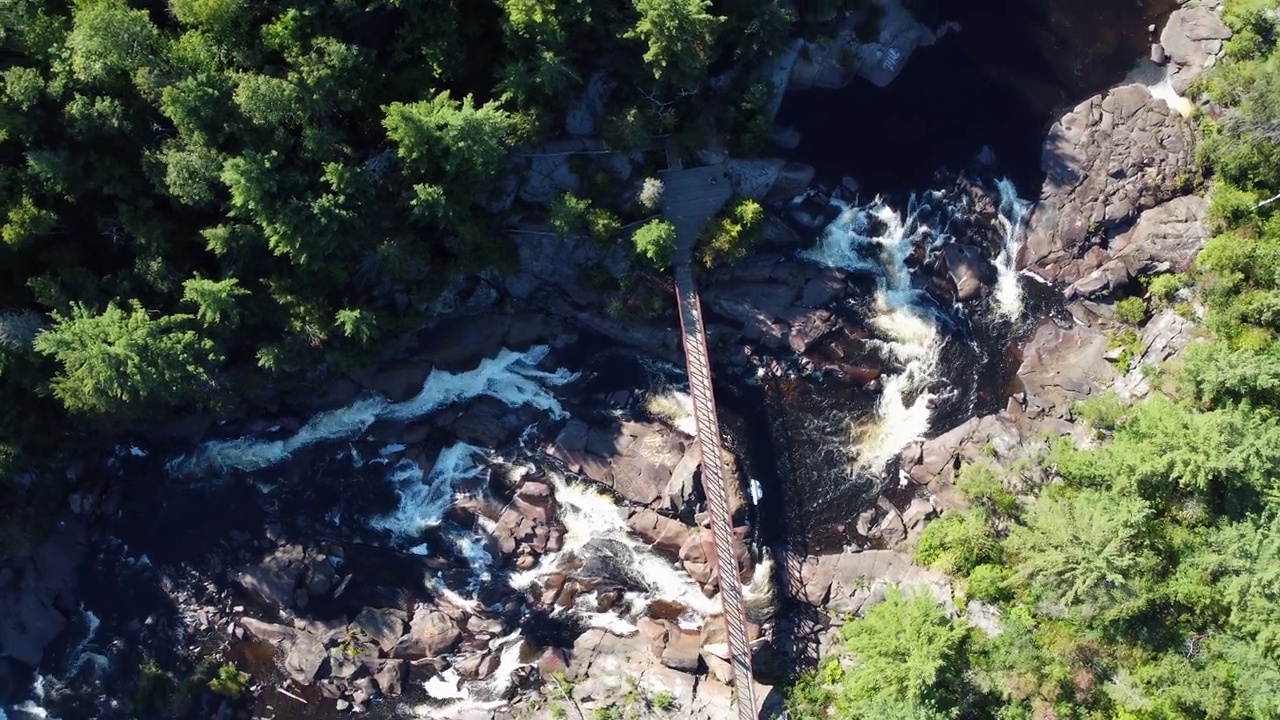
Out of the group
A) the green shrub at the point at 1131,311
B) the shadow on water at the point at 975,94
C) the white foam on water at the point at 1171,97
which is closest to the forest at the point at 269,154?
the shadow on water at the point at 975,94

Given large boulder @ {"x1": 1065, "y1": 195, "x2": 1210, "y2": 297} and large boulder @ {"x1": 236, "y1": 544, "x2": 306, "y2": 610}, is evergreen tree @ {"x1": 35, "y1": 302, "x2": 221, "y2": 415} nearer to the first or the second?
large boulder @ {"x1": 236, "y1": 544, "x2": 306, "y2": 610}

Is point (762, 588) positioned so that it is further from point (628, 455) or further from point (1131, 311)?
point (1131, 311)

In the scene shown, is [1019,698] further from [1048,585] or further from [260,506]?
[260,506]

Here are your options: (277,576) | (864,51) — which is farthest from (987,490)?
(277,576)

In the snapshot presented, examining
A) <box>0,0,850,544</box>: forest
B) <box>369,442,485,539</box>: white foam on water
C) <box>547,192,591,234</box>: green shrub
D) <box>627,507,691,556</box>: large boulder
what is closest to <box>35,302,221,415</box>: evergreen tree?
<box>0,0,850,544</box>: forest

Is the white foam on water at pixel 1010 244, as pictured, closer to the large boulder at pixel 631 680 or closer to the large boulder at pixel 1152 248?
the large boulder at pixel 1152 248

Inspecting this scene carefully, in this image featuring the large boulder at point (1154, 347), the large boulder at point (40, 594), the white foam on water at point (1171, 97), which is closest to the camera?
the large boulder at point (1154, 347)

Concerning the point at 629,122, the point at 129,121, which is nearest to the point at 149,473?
the point at 129,121
